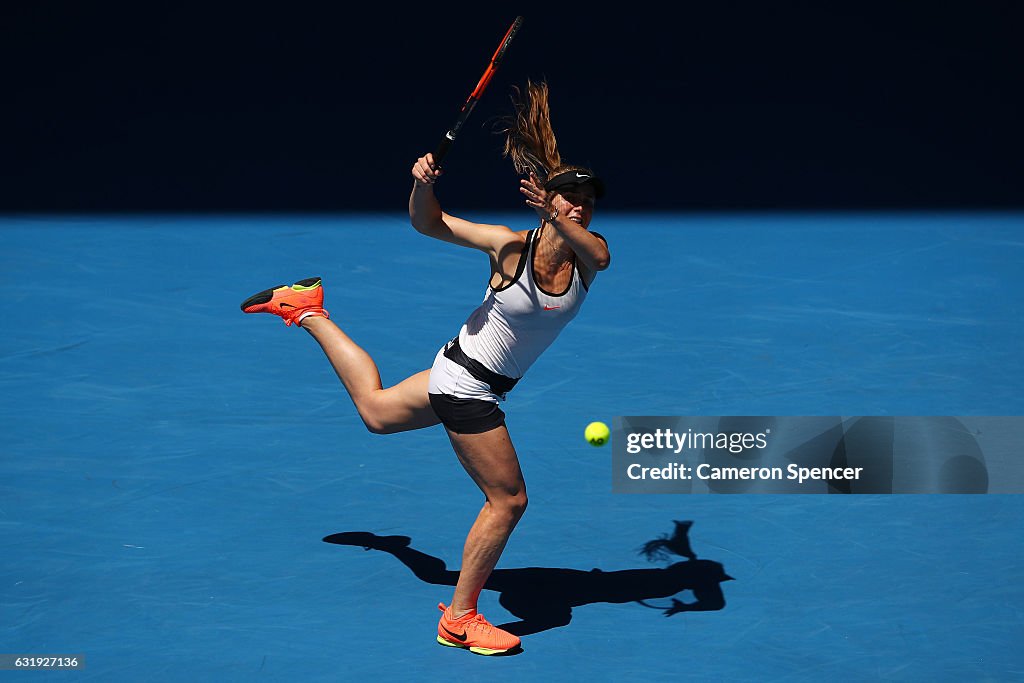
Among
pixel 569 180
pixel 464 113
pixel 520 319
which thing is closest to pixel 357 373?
pixel 520 319

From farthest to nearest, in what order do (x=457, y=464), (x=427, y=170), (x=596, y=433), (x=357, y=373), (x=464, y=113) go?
(x=457, y=464) → (x=596, y=433) → (x=357, y=373) → (x=464, y=113) → (x=427, y=170)

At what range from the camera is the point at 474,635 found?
18.4 ft

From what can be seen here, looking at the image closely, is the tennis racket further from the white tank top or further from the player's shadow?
the player's shadow

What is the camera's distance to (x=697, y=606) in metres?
→ 5.96

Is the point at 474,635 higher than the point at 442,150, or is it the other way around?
the point at 442,150

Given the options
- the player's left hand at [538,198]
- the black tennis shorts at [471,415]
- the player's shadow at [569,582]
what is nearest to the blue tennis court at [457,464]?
the player's shadow at [569,582]

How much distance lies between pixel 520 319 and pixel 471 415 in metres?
0.44

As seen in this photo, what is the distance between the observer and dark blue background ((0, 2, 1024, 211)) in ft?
34.4

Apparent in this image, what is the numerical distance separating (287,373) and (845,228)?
4.29 m

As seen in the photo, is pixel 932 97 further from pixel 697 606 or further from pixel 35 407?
pixel 35 407

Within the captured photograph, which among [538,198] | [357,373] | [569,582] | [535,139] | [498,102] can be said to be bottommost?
[569,582]

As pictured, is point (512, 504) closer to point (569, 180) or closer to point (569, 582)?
point (569, 582)

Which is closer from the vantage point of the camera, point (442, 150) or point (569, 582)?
point (442, 150)

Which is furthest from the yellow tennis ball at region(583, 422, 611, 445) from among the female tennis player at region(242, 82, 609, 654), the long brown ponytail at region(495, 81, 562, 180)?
the long brown ponytail at region(495, 81, 562, 180)
